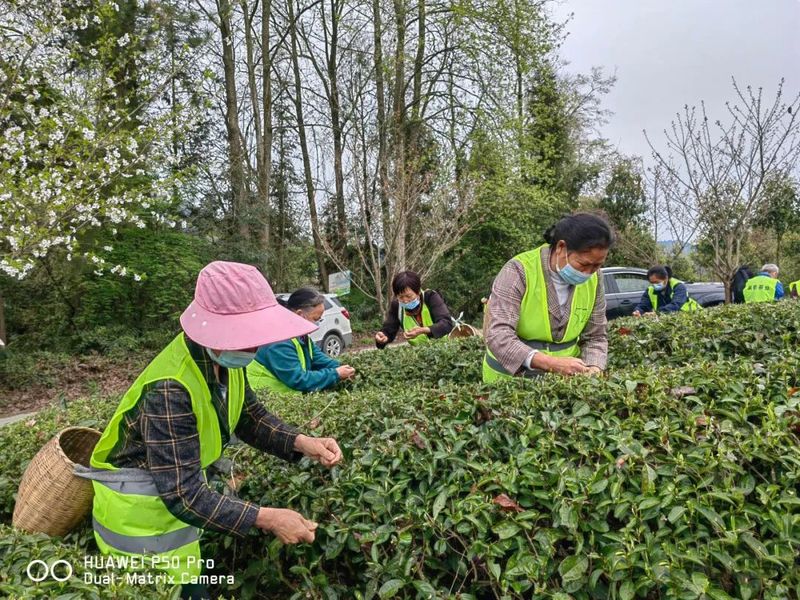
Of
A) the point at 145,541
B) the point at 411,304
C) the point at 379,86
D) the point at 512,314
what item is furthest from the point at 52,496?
the point at 379,86

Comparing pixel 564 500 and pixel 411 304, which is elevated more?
pixel 411 304

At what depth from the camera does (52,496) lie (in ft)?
7.15

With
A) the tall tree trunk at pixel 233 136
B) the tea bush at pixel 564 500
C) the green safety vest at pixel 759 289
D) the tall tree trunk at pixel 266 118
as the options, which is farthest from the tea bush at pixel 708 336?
the tall tree trunk at pixel 266 118

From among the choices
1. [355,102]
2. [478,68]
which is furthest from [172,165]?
[478,68]

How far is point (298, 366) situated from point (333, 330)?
9814 mm

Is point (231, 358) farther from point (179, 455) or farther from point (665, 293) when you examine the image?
point (665, 293)

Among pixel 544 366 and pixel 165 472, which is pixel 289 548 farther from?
pixel 544 366

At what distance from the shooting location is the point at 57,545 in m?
2.09

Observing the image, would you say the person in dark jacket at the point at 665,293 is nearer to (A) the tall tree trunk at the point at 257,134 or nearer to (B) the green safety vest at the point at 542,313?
(B) the green safety vest at the point at 542,313

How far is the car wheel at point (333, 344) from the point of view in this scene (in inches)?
541

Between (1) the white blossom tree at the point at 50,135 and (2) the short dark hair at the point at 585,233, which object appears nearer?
(2) the short dark hair at the point at 585,233

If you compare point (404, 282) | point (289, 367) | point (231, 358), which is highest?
point (404, 282)

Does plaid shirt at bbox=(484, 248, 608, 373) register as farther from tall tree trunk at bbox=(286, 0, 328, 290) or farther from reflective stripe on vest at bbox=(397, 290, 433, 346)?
tall tree trunk at bbox=(286, 0, 328, 290)

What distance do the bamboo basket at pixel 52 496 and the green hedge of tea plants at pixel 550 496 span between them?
0.13 metres
